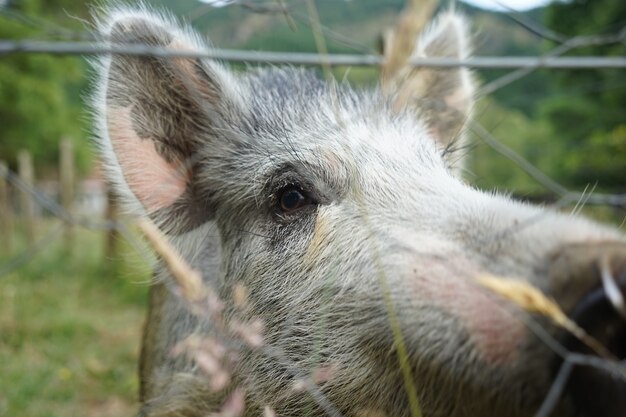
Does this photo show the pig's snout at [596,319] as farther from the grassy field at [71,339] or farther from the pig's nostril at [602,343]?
the grassy field at [71,339]

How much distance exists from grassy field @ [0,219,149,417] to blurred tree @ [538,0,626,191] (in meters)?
7.55

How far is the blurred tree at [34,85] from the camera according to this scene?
12.2 meters

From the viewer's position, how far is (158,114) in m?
2.47

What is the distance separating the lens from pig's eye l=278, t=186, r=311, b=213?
2.16 m

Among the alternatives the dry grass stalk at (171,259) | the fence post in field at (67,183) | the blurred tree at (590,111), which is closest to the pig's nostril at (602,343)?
the dry grass stalk at (171,259)

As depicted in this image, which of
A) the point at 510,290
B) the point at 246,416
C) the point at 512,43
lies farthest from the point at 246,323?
the point at 512,43

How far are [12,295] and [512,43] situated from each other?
11.3m

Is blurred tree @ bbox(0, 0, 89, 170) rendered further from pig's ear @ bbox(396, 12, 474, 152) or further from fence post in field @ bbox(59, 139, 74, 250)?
pig's ear @ bbox(396, 12, 474, 152)

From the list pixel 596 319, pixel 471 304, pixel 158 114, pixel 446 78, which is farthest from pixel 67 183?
pixel 596 319

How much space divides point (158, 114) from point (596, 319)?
1803mm

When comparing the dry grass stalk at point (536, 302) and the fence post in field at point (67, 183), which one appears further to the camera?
the fence post in field at point (67, 183)

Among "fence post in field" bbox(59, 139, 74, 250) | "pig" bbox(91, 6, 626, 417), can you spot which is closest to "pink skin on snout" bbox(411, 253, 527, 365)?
"pig" bbox(91, 6, 626, 417)

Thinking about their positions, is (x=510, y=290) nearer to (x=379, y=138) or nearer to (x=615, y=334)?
(x=615, y=334)

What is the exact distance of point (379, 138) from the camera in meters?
2.24
